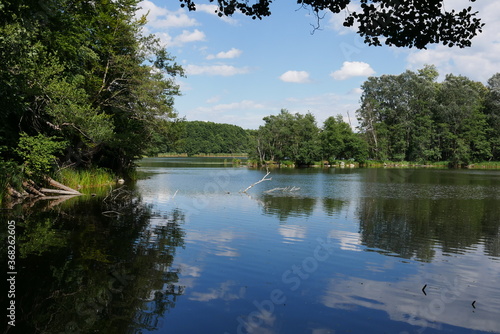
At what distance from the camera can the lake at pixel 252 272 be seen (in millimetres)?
6574

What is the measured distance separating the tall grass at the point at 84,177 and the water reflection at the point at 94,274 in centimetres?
984

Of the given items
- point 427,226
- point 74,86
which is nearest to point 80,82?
point 74,86

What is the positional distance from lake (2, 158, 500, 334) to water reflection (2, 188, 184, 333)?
35 millimetres

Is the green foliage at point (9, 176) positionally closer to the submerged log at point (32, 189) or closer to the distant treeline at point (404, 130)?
the submerged log at point (32, 189)

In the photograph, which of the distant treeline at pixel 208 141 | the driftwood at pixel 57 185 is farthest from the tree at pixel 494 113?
the distant treeline at pixel 208 141

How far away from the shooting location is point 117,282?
8.16m

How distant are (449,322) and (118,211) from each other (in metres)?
15.5

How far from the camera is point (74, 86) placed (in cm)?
A: 2138

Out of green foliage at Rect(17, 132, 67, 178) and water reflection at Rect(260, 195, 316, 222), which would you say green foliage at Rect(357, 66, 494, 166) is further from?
green foliage at Rect(17, 132, 67, 178)

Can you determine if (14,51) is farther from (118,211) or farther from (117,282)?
(117,282)

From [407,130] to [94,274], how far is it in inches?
3563

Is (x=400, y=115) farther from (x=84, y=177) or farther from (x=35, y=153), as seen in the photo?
(x=35, y=153)

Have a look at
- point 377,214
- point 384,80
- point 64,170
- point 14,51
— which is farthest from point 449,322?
point 384,80

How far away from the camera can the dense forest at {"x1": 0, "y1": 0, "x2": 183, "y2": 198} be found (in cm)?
1583
